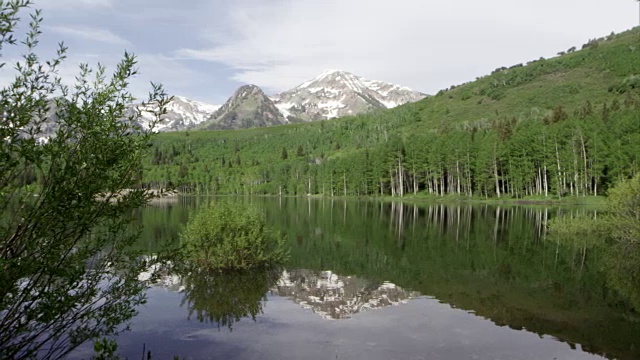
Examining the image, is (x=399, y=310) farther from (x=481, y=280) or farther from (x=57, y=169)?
(x=57, y=169)

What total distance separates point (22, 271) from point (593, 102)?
585 ft

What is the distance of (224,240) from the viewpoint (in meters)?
25.4

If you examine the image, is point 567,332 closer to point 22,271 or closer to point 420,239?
point 22,271

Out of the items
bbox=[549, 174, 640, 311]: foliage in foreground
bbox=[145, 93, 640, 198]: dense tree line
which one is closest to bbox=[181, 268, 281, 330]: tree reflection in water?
bbox=[549, 174, 640, 311]: foliage in foreground

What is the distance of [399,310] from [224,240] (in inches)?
430

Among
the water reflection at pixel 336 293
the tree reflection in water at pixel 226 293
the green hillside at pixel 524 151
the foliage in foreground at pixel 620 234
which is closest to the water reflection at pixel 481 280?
the water reflection at pixel 336 293

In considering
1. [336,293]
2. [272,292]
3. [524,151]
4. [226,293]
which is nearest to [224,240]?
[226,293]

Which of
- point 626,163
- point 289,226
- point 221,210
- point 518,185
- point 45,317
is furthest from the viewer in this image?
point 518,185

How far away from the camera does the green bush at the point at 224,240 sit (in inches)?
997

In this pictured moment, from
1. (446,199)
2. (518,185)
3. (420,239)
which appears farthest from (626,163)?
(420,239)

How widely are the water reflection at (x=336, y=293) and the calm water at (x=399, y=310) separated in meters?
0.05

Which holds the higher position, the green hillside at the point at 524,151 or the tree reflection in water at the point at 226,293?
the green hillside at the point at 524,151

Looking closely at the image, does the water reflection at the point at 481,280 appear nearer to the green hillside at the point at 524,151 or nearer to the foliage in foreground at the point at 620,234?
the foliage in foreground at the point at 620,234

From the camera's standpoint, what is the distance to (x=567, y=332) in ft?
54.5
